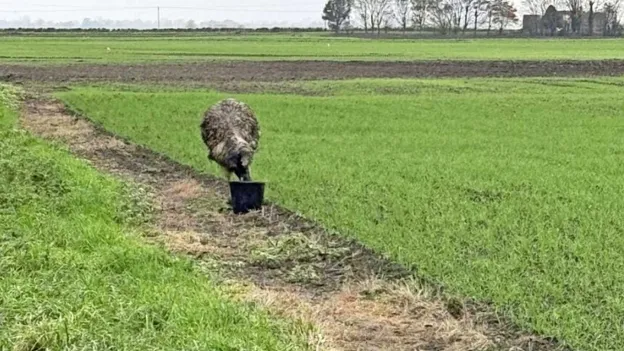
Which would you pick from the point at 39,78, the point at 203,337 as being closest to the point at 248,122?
the point at 203,337

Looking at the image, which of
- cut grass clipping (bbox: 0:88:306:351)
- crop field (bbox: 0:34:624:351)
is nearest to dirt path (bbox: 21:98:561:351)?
crop field (bbox: 0:34:624:351)

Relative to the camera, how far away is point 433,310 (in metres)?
Result: 6.54

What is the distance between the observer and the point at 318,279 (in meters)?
7.54

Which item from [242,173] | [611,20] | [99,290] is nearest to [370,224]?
[242,173]

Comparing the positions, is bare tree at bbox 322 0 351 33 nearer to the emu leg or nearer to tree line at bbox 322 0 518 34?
tree line at bbox 322 0 518 34

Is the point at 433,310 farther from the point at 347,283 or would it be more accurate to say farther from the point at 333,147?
the point at 333,147

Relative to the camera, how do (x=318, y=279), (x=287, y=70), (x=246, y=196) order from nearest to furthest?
1. (x=318, y=279)
2. (x=246, y=196)
3. (x=287, y=70)

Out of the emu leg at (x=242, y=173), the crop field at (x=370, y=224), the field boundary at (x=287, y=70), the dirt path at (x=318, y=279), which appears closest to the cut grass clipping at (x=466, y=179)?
the crop field at (x=370, y=224)

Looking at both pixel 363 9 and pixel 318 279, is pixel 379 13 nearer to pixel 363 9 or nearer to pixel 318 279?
pixel 363 9

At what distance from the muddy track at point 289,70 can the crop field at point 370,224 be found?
1039 cm

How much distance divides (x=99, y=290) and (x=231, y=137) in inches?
202

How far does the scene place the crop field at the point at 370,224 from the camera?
240 inches

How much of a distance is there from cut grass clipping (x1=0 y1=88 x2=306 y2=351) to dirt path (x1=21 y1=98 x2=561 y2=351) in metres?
0.41

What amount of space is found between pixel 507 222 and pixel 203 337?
15.9ft
